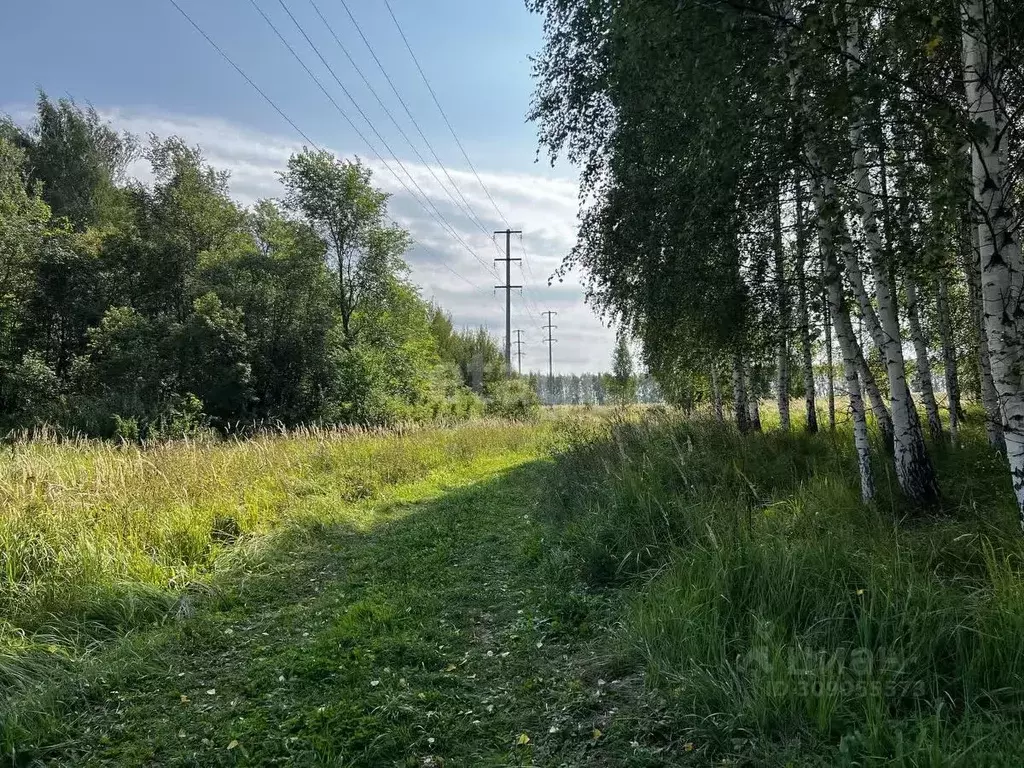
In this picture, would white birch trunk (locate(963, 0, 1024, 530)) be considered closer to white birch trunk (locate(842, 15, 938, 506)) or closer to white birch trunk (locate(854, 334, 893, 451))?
white birch trunk (locate(842, 15, 938, 506))

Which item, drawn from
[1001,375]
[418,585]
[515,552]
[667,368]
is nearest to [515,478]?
[667,368]

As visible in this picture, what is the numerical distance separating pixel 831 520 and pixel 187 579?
18.3 feet

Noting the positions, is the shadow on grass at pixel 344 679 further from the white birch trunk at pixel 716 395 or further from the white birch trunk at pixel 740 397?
the white birch trunk at pixel 716 395

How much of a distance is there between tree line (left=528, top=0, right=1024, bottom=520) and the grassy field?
1.19m

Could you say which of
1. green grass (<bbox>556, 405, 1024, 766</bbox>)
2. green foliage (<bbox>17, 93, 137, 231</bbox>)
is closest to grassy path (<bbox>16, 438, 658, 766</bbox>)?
green grass (<bbox>556, 405, 1024, 766</bbox>)

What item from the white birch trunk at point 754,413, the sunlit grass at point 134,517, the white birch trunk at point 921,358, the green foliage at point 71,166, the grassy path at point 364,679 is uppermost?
the green foliage at point 71,166

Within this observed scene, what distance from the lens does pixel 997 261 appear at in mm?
3254

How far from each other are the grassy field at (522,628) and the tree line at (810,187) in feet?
3.90

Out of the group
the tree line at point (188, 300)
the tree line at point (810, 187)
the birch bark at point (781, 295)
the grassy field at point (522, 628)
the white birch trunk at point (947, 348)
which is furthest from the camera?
the tree line at point (188, 300)

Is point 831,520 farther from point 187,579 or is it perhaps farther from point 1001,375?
point 187,579

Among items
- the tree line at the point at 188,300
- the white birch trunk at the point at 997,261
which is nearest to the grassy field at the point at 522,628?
the white birch trunk at the point at 997,261

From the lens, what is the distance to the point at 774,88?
127 inches

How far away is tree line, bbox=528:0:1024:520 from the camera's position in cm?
305

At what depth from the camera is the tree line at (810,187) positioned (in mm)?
3047
